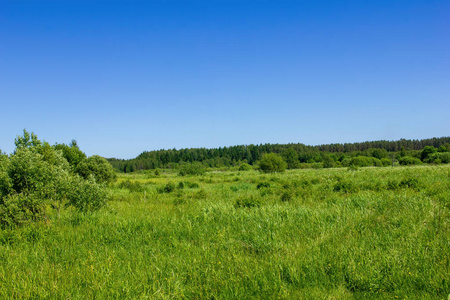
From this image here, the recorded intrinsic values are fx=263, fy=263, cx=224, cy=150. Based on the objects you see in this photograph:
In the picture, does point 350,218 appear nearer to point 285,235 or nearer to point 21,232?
point 285,235

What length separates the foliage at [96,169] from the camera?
23.9 metres

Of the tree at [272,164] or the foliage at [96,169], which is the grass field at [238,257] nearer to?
the foliage at [96,169]

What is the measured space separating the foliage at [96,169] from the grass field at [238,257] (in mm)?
19038

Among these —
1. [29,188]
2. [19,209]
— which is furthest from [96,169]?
[19,209]

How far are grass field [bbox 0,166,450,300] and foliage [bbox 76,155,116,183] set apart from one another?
19.0m

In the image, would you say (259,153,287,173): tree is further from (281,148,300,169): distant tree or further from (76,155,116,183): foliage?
(281,148,300,169): distant tree

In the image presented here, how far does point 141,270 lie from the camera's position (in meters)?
4.00

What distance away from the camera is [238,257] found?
428cm

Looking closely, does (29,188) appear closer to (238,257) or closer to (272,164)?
(238,257)

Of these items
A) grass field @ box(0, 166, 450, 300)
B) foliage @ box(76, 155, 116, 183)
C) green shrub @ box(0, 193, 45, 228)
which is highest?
foliage @ box(76, 155, 116, 183)

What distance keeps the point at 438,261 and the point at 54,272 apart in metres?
5.65

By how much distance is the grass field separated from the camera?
344cm

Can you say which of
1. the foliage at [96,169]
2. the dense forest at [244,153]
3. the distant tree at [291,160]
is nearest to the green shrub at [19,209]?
the foliage at [96,169]

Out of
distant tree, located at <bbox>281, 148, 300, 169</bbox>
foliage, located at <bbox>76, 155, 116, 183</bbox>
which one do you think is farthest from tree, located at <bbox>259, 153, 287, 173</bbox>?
distant tree, located at <bbox>281, 148, 300, 169</bbox>
